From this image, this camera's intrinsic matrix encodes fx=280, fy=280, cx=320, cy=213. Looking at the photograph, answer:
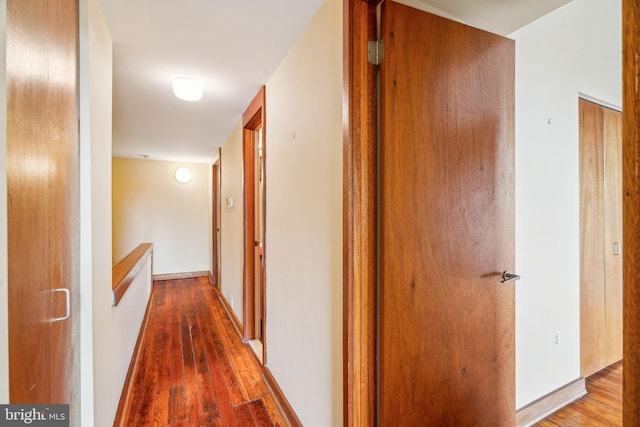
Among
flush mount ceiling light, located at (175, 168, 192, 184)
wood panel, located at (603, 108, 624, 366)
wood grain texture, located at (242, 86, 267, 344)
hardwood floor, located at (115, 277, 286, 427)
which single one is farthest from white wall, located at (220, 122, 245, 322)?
wood panel, located at (603, 108, 624, 366)

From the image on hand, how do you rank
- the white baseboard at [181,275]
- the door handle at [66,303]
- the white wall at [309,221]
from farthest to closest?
the white baseboard at [181,275] → the white wall at [309,221] → the door handle at [66,303]

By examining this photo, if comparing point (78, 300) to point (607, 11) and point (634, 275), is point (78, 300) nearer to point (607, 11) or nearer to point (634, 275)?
point (634, 275)

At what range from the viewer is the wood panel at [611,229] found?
78.8 inches

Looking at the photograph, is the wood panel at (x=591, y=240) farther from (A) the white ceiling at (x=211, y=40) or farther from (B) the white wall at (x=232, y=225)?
(B) the white wall at (x=232, y=225)

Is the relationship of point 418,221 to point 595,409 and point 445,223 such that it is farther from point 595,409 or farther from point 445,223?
point 595,409

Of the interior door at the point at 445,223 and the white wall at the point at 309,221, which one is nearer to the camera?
the interior door at the point at 445,223

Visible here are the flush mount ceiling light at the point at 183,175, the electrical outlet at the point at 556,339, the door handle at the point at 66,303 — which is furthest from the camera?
the flush mount ceiling light at the point at 183,175

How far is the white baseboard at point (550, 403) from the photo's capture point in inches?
62.7

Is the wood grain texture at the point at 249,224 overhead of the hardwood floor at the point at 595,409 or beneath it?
overhead

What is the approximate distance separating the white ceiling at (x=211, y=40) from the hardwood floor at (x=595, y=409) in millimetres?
2194

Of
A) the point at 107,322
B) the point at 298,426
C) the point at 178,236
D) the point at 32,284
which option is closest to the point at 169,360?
the point at 107,322

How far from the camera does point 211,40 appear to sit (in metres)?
1.60

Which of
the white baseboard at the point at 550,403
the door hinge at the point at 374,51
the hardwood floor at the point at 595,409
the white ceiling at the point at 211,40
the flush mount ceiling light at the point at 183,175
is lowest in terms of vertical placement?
the hardwood floor at the point at 595,409

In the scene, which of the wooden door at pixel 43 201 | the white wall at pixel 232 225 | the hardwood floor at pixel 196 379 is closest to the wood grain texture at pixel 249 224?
the white wall at pixel 232 225
